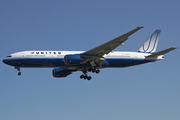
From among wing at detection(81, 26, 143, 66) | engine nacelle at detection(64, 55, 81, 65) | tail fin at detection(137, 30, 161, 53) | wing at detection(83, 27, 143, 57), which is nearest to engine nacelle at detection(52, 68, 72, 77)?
wing at detection(81, 26, 143, 66)

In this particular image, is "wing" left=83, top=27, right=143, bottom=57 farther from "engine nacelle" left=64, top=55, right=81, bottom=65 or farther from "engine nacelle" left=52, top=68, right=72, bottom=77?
"engine nacelle" left=52, top=68, right=72, bottom=77

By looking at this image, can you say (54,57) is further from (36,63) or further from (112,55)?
(112,55)

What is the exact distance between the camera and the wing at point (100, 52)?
143 feet

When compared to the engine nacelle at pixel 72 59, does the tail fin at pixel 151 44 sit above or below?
above

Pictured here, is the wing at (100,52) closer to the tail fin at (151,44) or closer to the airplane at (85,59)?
the airplane at (85,59)

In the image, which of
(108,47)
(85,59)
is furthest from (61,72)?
(108,47)

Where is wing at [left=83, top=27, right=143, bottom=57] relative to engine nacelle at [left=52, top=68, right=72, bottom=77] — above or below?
above

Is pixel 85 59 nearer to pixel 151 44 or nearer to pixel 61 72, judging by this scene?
pixel 61 72

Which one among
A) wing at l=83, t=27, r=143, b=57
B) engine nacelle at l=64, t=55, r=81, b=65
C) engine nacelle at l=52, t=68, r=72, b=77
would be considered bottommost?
engine nacelle at l=52, t=68, r=72, b=77

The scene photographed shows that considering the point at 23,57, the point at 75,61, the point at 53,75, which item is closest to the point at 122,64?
the point at 75,61

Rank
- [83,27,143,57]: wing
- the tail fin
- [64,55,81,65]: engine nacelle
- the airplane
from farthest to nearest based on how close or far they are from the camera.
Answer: the tail fin, the airplane, [64,55,81,65]: engine nacelle, [83,27,143,57]: wing

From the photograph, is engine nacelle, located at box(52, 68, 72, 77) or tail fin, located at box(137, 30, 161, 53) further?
tail fin, located at box(137, 30, 161, 53)

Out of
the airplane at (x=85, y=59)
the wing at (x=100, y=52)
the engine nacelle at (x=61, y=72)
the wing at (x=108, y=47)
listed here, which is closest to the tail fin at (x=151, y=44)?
the airplane at (x=85, y=59)

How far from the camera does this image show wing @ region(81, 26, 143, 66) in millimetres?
43709
